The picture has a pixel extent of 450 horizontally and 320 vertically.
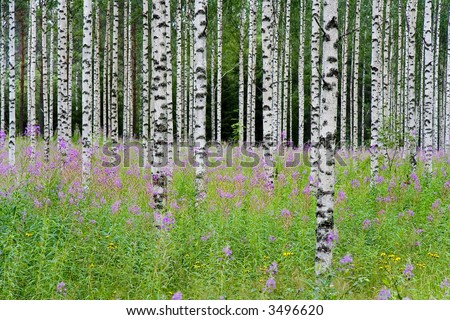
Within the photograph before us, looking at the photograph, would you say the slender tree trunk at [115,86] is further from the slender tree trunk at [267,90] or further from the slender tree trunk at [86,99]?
the slender tree trunk at [267,90]

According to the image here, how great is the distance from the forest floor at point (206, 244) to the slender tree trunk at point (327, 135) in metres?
0.18

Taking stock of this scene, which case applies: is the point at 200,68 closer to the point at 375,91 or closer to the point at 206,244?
the point at 206,244

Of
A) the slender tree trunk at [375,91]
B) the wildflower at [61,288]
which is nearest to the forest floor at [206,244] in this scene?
the wildflower at [61,288]

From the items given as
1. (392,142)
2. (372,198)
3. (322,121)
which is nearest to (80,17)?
(392,142)

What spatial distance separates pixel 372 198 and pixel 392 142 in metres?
3.35

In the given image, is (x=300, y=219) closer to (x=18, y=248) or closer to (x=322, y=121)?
(x=322, y=121)

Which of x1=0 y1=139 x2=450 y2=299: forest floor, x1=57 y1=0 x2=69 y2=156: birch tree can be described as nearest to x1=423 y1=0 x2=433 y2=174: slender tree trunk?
x1=0 y1=139 x2=450 y2=299: forest floor

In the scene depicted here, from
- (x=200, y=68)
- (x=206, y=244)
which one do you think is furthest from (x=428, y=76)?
(x=206, y=244)

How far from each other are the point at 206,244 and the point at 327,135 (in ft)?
7.81

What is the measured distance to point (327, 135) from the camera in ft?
19.0

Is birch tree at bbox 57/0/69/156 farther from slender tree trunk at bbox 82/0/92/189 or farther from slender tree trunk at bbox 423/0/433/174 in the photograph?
slender tree trunk at bbox 423/0/433/174

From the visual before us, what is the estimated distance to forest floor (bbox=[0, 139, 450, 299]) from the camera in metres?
5.45

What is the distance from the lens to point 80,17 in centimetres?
2480

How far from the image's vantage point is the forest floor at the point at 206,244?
215 inches
